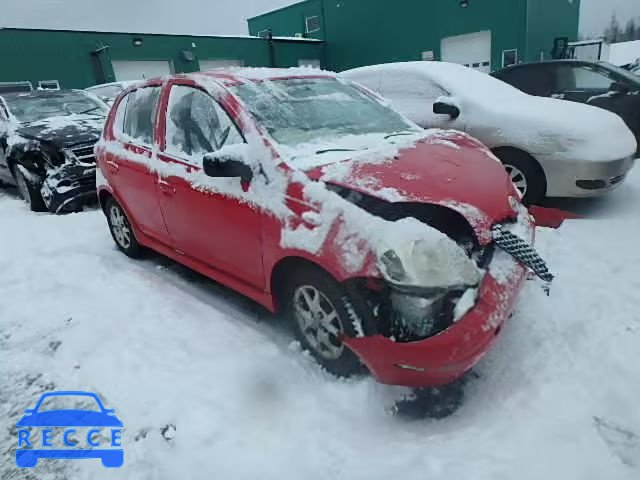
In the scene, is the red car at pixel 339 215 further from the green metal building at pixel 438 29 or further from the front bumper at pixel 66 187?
the green metal building at pixel 438 29

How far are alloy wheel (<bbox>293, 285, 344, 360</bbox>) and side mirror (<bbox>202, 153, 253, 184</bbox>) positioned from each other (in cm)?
74

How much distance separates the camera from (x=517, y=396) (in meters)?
2.23

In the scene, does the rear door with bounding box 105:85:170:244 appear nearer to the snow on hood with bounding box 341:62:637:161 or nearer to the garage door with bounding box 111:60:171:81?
the snow on hood with bounding box 341:62:637:161

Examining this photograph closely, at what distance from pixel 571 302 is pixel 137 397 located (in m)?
2.73

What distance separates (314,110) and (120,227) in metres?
2.42

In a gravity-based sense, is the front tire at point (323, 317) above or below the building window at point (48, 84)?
below

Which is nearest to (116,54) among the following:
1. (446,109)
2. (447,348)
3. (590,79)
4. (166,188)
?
(590,79)

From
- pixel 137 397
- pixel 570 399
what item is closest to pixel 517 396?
pixel 570 399

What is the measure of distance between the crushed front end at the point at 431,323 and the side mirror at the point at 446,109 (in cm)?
290

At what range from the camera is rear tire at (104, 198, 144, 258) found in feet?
13.7

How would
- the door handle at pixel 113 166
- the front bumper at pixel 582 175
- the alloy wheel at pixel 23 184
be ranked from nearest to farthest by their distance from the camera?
1. the door handle at pixel 113 166
2. the front bumper at pixel 582 175
3. the alloy wheel at pixel 23 184

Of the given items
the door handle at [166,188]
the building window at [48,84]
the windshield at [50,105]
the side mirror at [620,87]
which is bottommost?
the door handle at [166,188]

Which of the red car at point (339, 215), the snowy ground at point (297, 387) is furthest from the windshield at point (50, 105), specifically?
the red car at point (339, 215)

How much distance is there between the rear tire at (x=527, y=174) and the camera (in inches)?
172
